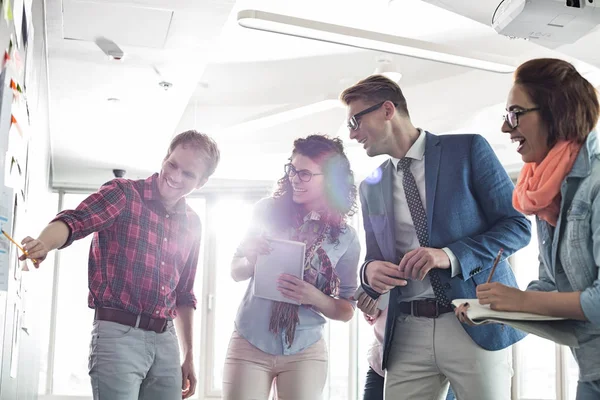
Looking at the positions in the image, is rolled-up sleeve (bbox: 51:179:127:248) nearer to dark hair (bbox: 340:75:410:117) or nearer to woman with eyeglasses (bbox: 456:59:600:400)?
dark hair (bbox: 340:75:410:117)

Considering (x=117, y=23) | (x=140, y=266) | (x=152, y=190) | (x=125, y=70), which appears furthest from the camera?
(x=125, y=70)

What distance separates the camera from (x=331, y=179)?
2.52m

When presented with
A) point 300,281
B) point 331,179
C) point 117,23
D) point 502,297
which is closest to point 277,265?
point 300,281

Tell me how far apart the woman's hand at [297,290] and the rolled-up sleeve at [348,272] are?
0.53 feet

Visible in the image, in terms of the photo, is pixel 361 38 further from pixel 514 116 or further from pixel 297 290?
pixel 514 116

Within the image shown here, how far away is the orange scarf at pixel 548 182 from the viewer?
1529mm

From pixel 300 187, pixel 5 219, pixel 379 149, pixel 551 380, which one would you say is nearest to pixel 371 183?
pixel 379 149

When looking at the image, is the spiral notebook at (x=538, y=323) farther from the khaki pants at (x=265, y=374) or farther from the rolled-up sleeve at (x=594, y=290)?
the khaki pants at (x=265, y=374)

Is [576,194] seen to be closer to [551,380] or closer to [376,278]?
[376,278]

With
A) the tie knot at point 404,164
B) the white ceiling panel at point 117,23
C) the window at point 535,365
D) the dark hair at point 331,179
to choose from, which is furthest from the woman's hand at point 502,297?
the window at point 535,365

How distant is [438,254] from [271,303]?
694 millimetres

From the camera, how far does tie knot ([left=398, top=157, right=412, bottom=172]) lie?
2127 millimetres

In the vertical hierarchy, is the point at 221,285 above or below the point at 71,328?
above

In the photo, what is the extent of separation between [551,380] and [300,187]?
5652 millimetres
